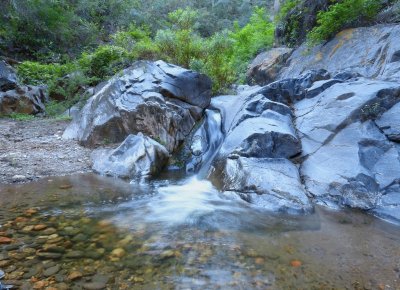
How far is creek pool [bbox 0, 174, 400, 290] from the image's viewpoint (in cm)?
226

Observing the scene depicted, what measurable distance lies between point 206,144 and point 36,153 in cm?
316

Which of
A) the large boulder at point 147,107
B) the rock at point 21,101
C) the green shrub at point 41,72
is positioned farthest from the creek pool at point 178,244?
the green shrub at point 41,72

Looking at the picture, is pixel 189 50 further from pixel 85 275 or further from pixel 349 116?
pixel 85 275

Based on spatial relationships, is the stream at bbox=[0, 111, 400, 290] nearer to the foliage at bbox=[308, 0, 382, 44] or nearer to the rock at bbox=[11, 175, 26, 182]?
the rock at bbox=[11, 175, 26, 182]

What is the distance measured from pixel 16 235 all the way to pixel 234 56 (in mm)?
10940

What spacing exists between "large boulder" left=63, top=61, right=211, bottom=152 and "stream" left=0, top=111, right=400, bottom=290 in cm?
214

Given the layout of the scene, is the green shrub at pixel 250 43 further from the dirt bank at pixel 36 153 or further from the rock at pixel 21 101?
the dirt bank at pixel 36 153

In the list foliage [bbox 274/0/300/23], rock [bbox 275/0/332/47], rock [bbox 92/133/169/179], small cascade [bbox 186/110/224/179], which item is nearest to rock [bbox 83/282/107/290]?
rock [bbox 92/133/169/179]

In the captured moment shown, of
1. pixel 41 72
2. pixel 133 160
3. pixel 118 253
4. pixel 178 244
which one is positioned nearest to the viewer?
pixel 118 253

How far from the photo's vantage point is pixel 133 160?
515cm

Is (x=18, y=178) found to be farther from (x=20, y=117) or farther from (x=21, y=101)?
(x=21, y=101)

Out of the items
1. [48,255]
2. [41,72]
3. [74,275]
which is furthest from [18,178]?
[41,72]

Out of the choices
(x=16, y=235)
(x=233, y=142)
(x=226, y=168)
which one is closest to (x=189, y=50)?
(x=233, y=142)

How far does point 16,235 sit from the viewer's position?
2.77 metres
